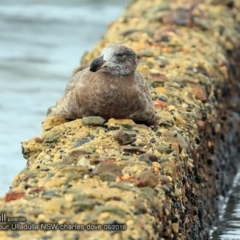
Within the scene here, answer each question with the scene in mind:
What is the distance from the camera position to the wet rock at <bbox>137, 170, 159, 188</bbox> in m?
6.19

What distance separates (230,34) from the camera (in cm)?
1252

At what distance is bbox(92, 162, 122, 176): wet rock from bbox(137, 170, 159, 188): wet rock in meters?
0.16

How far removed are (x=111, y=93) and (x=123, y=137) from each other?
54 centimetres

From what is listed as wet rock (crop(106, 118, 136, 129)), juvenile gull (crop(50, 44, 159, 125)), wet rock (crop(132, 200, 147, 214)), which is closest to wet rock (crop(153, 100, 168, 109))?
juvenile gull (crop(50, 44, 159, 125))

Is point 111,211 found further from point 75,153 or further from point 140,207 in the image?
point 75,153

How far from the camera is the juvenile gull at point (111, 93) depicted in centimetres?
758

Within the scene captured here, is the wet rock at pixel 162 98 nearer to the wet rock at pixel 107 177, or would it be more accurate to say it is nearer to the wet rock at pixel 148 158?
the wet rock at pixel 148 158

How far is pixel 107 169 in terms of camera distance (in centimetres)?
634

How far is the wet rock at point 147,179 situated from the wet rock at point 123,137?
873 millimetres

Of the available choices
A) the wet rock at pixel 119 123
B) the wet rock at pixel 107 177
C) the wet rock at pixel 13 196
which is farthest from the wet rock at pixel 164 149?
the wet rock at pixel 13 196

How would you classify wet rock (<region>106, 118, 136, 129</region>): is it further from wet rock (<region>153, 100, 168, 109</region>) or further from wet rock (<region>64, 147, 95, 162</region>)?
wet rock (<region>153, 100, 168, 109</region>)

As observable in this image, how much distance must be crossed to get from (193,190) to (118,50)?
129 centimetres

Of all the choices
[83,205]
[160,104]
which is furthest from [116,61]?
[83,205]

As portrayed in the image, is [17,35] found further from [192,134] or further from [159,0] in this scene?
[192,134]
